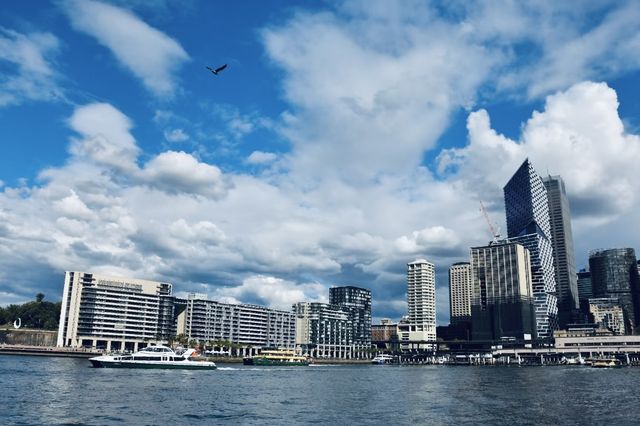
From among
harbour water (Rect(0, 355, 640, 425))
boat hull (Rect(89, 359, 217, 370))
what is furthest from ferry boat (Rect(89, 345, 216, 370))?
harbour water (Rect(0, 355, 640, 425))

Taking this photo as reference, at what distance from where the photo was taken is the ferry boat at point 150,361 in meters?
174

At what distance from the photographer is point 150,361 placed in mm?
178750

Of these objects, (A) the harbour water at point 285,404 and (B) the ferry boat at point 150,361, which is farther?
(B) the ferry boat at point 150,361

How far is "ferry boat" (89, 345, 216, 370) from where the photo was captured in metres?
174

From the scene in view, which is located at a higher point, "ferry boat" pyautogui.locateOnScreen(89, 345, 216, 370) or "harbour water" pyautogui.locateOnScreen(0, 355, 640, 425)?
"ferry boat" pyautogui.locateOnScreen(89, 345, 216, 370)

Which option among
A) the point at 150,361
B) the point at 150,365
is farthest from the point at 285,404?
the point at 150,361

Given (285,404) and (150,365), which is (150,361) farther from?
(285,404)

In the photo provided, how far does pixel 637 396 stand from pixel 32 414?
99.1 metres

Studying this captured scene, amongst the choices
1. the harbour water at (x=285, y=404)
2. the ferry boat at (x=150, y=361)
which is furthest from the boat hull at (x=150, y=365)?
the harbour water at (x=285, y=404)

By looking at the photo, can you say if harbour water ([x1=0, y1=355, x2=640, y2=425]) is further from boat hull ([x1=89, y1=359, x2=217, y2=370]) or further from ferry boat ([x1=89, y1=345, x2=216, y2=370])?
ferry boat ([x1=89, y1=345, x2=216, y2=370])

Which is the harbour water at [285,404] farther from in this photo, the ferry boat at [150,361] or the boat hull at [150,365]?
the ferry boat at [150,361]

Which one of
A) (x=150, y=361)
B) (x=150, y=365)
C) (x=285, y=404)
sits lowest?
(x=285, y=404)

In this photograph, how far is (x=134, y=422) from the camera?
6569 centimetres

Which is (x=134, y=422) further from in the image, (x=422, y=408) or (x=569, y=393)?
(x=569, y=393)
